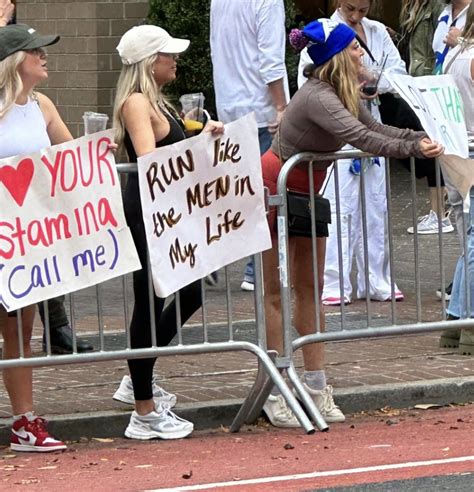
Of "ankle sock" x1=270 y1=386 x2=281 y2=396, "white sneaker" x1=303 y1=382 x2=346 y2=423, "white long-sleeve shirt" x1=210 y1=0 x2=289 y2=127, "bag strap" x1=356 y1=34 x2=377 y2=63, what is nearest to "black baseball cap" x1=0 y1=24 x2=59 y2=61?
"ankle sock" x1=270 y1=386 x2=281 y2=396

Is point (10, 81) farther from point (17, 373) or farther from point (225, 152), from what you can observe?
point (17, 373)

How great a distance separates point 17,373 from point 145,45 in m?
1.68

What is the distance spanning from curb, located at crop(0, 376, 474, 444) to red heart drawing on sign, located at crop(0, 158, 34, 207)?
3.78 ft

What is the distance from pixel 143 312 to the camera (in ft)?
25.0

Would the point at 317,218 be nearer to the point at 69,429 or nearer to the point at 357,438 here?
the point at 357,438

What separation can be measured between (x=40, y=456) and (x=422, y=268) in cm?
510

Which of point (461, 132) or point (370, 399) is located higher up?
point (461, 132)

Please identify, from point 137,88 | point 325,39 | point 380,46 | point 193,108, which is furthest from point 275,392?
point 380,46

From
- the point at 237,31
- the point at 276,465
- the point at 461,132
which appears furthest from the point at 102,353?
the point at 237,31

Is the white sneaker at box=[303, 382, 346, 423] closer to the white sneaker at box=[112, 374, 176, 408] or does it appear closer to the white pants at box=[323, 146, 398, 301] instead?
the white sneaker at box=[112, 374, 176, 408]

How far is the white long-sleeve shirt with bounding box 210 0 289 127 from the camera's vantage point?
427 inches

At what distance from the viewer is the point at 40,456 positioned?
7328 mm

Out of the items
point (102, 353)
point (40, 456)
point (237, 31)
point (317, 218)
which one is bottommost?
point (40, 456)

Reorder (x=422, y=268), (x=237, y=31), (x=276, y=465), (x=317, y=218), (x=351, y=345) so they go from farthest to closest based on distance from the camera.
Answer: (x=422, y=268) → (x=237, y=31) → (x=351, y=345) → (x=317, y=218) → (x=276, y=465)
